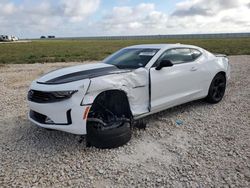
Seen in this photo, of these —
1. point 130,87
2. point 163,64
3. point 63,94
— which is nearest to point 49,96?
point 63,94

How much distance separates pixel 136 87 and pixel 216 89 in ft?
8.78

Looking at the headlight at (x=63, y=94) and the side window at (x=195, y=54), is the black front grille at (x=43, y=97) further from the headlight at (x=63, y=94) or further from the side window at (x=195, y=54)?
the side window at (x=195, y=54)

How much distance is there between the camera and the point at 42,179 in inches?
128

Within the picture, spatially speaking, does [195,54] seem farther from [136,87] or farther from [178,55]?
[136,87]

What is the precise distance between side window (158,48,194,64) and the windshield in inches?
8.7

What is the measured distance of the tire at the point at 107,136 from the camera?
3.92m

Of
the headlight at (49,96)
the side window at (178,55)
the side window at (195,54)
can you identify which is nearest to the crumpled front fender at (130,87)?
the headlight at (49,96)

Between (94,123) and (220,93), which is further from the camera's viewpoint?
(220,93)

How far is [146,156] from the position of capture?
3.79 m

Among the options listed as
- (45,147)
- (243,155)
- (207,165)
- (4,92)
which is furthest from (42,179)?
(4,92)

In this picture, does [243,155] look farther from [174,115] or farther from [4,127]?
[4,127]

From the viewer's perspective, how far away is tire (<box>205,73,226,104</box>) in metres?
6.00

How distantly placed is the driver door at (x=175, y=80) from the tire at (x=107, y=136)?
0.82 m

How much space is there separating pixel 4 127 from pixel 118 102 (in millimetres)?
2241
